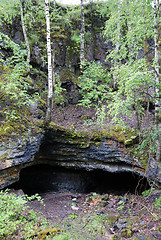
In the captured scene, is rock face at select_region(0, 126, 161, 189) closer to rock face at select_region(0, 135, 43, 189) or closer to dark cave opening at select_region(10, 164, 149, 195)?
rock face at select_region(0, 135, 43, 189)

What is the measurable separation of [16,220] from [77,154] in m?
4.08

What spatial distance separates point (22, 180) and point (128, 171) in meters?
5.86

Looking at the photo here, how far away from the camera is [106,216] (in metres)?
5.36

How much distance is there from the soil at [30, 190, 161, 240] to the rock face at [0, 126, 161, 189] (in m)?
1.34

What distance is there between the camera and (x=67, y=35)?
12133 millimetres

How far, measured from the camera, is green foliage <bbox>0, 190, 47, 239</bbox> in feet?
12.5

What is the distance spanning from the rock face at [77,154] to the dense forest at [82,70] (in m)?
0.46

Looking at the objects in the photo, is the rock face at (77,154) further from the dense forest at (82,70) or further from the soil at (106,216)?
the soil at (106,216)

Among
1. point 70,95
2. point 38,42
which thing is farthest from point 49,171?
point 38,42

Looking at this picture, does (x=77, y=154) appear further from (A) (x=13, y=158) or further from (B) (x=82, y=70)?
(B) (x=82, y=70)

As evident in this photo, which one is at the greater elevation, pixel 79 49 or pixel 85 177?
pixel 79 49

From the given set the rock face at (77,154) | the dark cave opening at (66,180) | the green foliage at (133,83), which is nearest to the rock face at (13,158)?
the rock face at (77,154)

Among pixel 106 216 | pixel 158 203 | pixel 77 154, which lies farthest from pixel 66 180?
pixel 158 203

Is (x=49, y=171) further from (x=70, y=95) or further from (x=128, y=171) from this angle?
(x=70, y=95)
